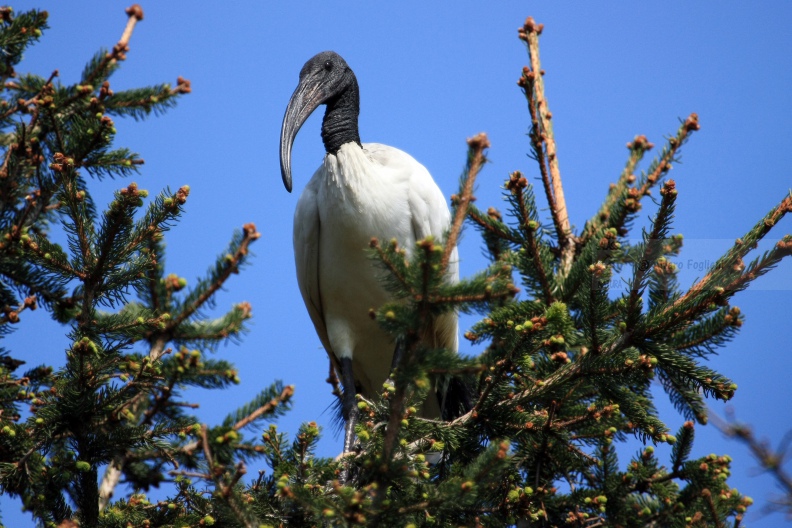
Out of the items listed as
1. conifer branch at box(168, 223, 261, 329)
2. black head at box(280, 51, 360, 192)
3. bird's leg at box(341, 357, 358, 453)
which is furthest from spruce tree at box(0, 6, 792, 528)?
black head at box(280, 51, 360, 192)

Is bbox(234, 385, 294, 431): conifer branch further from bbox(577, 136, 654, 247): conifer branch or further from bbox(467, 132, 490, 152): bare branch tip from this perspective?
bbox(577, 136, 654, 247): conifer branch

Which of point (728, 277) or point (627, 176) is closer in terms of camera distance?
point (728, 277)

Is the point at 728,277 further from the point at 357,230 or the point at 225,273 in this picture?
the point at 357,230

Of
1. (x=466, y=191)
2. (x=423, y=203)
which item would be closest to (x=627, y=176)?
(x=423, y=203)

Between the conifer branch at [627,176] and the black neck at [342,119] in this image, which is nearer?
the conifer branch at [627,176]

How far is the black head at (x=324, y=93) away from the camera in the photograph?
5.14 meters

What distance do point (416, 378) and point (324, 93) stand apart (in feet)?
11.4

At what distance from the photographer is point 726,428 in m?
1.64

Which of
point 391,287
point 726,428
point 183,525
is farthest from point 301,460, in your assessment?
point 726,428

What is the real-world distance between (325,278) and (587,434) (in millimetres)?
1989

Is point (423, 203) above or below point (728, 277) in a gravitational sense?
above

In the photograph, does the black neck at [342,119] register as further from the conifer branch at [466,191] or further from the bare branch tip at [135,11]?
the conifer branch at [466,191]

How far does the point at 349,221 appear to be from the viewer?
4707 millimetres

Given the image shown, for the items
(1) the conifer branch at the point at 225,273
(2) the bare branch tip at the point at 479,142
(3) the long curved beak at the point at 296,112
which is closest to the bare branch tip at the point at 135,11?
(3) the long curved beak at the point at 296,112
